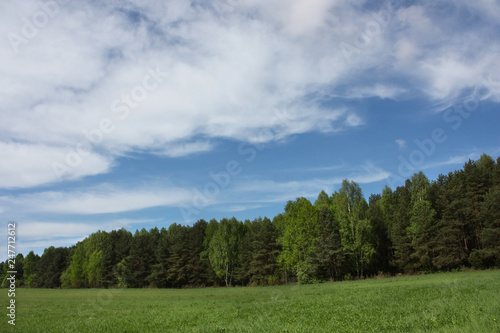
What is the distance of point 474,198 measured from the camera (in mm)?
67812

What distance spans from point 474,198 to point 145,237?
292 feet

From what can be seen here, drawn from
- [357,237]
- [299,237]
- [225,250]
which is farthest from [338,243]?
[225,250]

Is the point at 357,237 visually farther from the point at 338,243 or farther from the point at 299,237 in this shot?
the point at 299,237

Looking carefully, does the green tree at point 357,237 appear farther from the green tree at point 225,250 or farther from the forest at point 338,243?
the green tree at point 225,250

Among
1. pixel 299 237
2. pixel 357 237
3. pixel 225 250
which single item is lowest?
pixel 225 250

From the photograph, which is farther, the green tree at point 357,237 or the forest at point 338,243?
the green tree at point 357,237

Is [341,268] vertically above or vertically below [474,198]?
below

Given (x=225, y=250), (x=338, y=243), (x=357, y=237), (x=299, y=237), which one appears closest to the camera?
(x=338, y=243)

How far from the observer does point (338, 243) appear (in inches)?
2692

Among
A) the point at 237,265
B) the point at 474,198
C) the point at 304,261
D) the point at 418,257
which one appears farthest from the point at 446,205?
the point at 237,265

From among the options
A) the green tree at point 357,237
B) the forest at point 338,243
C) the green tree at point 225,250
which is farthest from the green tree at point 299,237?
the green tree at point 225,250

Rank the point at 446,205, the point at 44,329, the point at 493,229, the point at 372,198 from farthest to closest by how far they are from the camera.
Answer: the point at 372,198, the point at 446,205, the point at 493,229, the point at 44,329

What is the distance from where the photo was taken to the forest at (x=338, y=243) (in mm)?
65188

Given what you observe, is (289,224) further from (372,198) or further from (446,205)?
(372,198)
